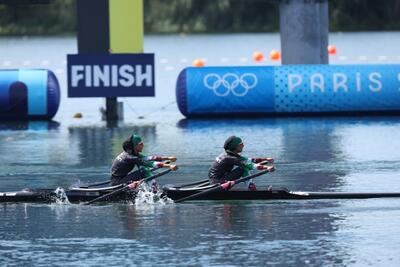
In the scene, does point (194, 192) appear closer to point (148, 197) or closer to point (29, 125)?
point (148, 197)

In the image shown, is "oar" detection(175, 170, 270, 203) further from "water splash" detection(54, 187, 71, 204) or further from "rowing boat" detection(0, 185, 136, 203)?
"water splash" detection(54, 187, 71, 204)

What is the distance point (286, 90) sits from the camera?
37.8 meters

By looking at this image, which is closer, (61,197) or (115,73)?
(61,197)

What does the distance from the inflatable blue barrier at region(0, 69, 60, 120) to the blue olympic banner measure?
90 cm

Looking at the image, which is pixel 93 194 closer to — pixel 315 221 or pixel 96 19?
pixel 315 221

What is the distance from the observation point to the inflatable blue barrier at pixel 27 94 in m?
37.6

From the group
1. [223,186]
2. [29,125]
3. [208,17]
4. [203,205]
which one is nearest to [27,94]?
[29,125]

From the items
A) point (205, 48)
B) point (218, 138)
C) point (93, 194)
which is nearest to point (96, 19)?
point (218, 138)

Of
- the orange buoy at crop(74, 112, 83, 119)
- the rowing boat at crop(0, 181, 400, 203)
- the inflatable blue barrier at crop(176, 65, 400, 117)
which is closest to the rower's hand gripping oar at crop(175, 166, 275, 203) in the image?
the rowing boat at crop(0, 181, 400, 203)

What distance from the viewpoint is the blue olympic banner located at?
3803cm

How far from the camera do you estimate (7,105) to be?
124 feet

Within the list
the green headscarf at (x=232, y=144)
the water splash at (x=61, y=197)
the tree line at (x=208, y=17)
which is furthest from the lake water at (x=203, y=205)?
the tree line at (x=208, y=17)

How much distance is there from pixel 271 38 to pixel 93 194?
74877mm

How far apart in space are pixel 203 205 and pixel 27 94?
15374 millimetres
